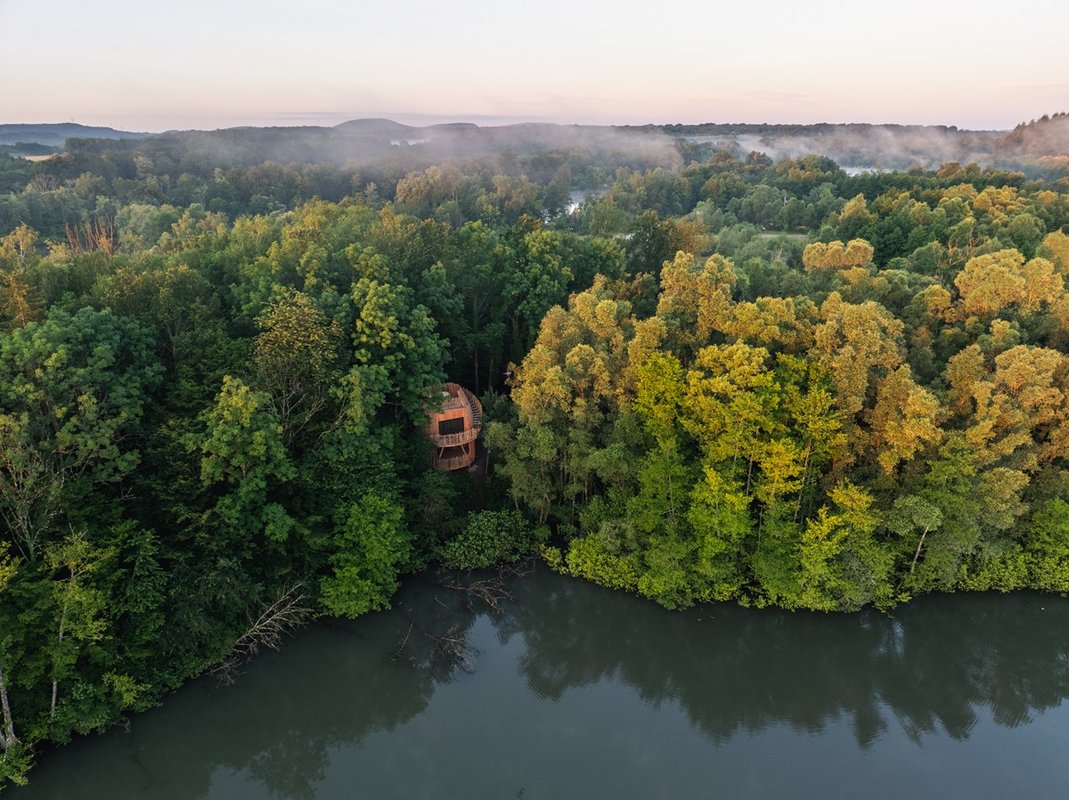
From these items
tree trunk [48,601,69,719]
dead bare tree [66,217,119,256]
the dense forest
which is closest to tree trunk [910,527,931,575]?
the dense forest

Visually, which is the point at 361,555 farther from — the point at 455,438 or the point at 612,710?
the point at 612,710

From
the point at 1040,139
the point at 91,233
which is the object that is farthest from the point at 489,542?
the point at 1040,139

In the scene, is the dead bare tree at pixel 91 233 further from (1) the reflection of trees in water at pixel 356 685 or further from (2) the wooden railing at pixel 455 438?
(1) the reflection of trees in water at pixel 356 685

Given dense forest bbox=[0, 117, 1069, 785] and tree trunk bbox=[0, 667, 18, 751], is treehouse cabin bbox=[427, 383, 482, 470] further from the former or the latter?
tree trunk bbox=[0, 667, 18, 751]

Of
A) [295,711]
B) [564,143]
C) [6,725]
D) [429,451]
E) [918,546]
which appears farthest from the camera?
[564,143]

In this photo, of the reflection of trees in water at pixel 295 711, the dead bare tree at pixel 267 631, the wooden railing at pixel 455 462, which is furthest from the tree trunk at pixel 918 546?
the dead bare tree at pixel 267 631

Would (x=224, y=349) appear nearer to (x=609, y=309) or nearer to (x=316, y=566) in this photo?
(x=316, y=566)
